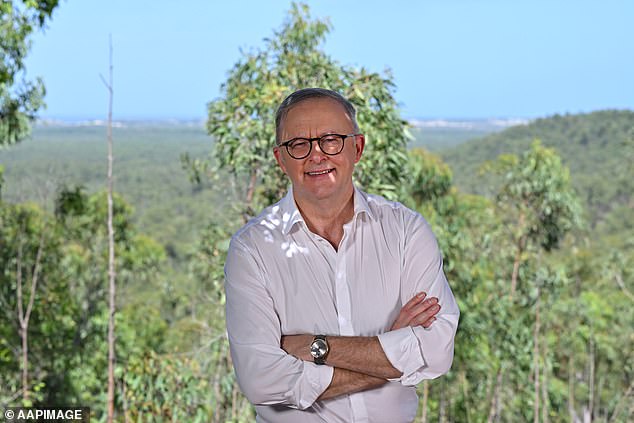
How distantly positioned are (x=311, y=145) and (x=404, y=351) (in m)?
0.40

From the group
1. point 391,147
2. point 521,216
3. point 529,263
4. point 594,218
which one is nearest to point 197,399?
point 391,147

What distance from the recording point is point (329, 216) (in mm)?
1363

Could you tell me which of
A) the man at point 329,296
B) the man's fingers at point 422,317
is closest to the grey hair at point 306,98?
the man at point 329,296

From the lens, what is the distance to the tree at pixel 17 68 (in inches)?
118

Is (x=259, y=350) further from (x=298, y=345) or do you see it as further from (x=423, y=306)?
(x=423, y=306)

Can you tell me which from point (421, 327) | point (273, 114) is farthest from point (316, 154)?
point (273, 114)

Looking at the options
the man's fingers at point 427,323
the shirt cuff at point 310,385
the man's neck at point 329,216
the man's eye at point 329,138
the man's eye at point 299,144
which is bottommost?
the shirt cuff at point 310,385

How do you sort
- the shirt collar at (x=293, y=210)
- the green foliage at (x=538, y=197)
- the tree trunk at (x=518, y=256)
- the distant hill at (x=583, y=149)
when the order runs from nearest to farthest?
the shirt collar at (x=293, y=210)
the green foliage at (x=538, y=197)
the tree trunk at (x=518, y=256)
the distant hill at (x=583, y=149)

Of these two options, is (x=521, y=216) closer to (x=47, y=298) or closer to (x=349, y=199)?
(x=47, y=298)

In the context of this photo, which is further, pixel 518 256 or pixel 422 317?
pixel 518 256

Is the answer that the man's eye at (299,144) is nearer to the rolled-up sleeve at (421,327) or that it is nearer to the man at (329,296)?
the man at (329,296)

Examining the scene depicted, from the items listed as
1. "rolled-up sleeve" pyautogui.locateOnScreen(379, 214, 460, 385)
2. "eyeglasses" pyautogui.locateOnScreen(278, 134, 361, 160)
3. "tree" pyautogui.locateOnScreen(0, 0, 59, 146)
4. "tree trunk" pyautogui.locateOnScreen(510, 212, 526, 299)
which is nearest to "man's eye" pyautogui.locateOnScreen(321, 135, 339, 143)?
"eyeglasses" pyautogui.locateOnScreen(278, 134, 361, 160)

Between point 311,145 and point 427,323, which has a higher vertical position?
point 311,145

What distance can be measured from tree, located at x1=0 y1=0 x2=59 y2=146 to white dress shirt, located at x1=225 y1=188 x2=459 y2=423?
1990 millimetres
